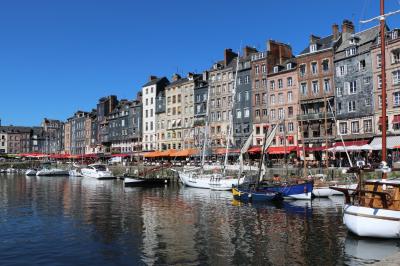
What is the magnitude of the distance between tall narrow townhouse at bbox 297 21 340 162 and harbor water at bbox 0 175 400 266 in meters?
32.3

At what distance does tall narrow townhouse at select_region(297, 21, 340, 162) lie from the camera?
232 feet

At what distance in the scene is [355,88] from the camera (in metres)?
66.8

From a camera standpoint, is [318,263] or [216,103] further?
[216,103]

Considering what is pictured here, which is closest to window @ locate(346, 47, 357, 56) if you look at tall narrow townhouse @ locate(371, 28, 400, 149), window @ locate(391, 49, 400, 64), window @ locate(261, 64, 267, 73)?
tall narrow townhouse @ locate(371, 28, 400, 149)

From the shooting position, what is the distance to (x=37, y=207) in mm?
39656

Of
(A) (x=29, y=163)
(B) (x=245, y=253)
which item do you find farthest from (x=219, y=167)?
(A) (x=29, y=163)

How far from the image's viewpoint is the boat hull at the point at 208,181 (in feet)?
184

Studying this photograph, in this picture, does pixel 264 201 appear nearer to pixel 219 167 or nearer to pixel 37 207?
pixel 37 207

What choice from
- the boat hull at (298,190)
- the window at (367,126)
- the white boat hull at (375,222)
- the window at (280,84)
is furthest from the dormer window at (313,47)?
the white boat hull at (375,222)

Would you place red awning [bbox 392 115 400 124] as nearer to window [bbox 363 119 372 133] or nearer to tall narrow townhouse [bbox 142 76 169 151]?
window [bbox 363 119 372 133]

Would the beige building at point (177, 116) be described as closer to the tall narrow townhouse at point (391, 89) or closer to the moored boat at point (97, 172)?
the moored boat at point (97, 172)

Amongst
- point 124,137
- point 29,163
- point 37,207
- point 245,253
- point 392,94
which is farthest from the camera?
point 29,163

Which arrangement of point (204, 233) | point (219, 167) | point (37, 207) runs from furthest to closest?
point (219, 167) < point (37, 207) < point (204, 233)

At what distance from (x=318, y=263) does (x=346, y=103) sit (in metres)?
53.1
